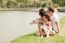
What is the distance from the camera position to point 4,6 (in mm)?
1938

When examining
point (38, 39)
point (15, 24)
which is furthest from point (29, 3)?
point (38, 39)

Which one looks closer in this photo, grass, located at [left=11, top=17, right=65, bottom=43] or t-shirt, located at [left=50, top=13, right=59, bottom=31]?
grass, located at [left=11, top=17, right=65, bottom=43]

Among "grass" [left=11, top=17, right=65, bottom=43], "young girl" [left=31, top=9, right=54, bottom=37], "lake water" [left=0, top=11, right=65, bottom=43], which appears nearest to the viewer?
"grass" [left=11, top=17, right=65, bottom=43]

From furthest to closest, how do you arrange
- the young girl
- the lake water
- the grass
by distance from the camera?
the lake water
the young girl
the grass

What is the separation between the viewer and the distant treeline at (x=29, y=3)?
183 centimetres

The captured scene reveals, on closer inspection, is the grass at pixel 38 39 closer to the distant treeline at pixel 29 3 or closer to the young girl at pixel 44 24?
the young girl at pixel 44 24

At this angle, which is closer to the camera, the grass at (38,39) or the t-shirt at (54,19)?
the grass at (38,39)

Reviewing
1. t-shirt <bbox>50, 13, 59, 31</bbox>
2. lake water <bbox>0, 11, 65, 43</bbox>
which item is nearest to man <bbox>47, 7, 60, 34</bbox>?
t-shirt <bbox>50, 13, 59, 31</bbox>

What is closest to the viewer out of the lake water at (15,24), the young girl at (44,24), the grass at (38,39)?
the grass at (38,39)

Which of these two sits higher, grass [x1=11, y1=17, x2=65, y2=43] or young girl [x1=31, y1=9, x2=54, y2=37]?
young girl [x1=31, y1=9, x2=54, y2=37]

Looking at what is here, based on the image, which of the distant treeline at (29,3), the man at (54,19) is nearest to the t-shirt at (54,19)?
the man at (54,19)

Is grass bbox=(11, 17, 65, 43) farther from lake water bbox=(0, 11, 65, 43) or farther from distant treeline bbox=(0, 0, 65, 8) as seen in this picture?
distant treeline bbox=(0, 0, 65, 8)

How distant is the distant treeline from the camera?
183cm

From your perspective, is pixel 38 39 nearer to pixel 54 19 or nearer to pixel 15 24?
pixel 54 19
